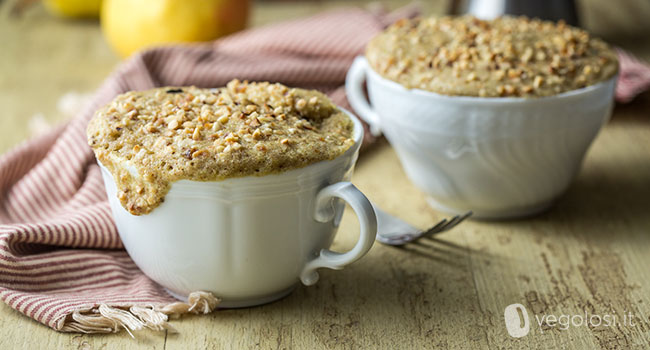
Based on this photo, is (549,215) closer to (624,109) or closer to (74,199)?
(624,109)

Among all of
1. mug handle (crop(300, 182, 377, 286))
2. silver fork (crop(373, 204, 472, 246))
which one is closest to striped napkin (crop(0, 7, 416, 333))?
mug handle (crop(300, 182, 377, 286))

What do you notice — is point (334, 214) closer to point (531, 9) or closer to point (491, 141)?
point (491, 141)

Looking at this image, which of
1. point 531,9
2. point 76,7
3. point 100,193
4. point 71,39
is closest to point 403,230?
point 100,193

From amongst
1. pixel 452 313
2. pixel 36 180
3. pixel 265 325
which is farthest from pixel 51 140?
pixel 452 313

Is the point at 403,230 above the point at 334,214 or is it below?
below

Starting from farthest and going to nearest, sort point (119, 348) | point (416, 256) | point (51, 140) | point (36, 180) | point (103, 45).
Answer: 1. point (103, 45)
2. point (51, 140)
3. point (36, 180)
4. point (416, 256)
5. point (119, 348)

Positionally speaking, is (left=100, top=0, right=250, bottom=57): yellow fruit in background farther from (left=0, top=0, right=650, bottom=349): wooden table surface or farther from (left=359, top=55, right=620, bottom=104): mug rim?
(left=359, top=55, right=620, bottom=104): mug rim

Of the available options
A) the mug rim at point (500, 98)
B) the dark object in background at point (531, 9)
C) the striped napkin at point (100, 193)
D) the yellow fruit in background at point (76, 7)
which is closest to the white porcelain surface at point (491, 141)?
the mug rim at point (500, 98)
